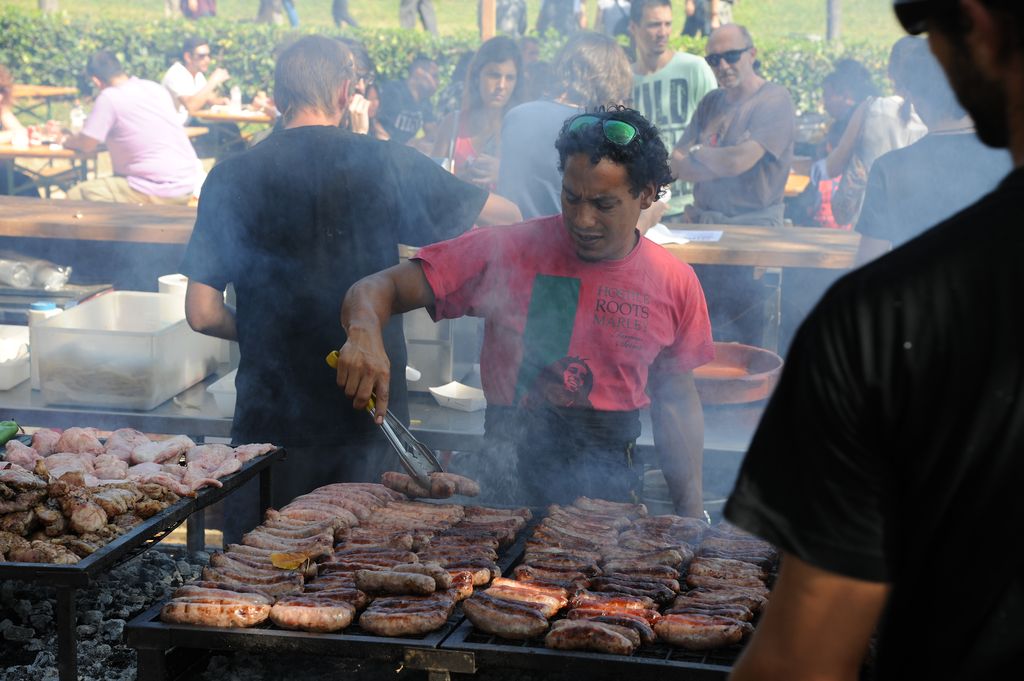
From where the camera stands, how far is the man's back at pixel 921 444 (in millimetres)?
1249

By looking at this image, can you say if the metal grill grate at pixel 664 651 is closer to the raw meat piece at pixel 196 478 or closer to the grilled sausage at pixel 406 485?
the grilled sausage at pixel 406 485

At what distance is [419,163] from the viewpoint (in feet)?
15.6

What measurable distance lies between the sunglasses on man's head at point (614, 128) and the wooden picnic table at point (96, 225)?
3833 mm

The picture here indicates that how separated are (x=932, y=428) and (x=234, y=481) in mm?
3195

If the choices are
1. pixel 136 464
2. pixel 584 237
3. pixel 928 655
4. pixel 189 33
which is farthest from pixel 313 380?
pixel 189 33

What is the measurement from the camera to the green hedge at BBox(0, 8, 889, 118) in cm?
1986

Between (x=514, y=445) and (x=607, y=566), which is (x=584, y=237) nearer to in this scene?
(x=514, y=445)

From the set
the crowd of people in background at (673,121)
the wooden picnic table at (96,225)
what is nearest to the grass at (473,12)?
the crowd of people in background at (673,121)

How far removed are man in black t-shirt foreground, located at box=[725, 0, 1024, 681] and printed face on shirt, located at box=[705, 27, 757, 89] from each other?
22.8ft

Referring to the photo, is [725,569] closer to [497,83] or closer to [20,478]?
[20,478]

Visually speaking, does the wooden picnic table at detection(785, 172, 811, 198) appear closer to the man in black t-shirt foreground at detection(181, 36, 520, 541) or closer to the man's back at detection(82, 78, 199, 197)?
the man's back at detection(82, 78, 199, 197)

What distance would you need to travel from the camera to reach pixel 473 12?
97.9 feet

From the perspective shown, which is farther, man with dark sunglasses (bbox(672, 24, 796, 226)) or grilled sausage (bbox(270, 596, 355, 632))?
man with dark sunglasses (bbox(672, 24, 796, 226))

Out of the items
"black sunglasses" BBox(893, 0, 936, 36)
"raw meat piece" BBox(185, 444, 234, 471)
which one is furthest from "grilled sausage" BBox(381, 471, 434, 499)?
"black sunglasses" BBox(893, 0, 936, 36)
